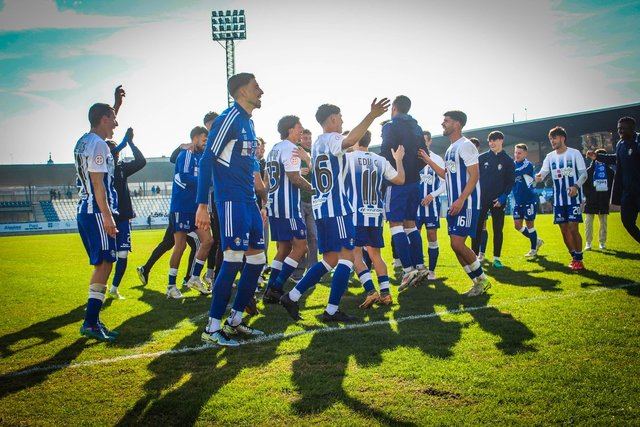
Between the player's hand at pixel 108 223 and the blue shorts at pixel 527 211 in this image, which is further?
the blue shorts at pixel 527 211

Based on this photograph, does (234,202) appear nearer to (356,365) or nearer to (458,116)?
(356,365)

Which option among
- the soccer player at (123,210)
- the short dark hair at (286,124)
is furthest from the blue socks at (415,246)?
the soccer player at (123,210)

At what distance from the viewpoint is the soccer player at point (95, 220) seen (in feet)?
15.3

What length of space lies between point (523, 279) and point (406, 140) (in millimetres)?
2785

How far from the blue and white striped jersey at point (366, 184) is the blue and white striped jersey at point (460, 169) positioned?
1.02 metres

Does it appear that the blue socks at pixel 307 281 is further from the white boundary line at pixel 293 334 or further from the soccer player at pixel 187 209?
the soccer player at pixel 187 209

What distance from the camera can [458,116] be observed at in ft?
20.7

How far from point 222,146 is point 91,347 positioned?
7.34 feet

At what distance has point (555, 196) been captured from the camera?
799 cm

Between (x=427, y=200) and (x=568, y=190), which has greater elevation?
(x=568, y=190)

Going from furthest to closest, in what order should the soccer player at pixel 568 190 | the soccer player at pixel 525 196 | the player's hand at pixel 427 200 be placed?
the soccer player at pixel 525 196, the soccer player at pixel 568 190, the player's hand at pixel 427 200

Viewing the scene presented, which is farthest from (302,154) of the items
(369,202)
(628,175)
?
(628,175)

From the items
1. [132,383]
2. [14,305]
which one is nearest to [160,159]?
[14,305]

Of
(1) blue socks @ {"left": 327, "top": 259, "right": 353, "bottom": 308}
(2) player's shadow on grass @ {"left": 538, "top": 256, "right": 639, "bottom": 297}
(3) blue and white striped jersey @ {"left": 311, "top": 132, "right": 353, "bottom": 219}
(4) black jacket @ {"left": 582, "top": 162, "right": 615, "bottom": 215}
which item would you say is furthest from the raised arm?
(4) black jacket @ {"left": 582, "top": 162, "right": 615, "bottom": 215}
